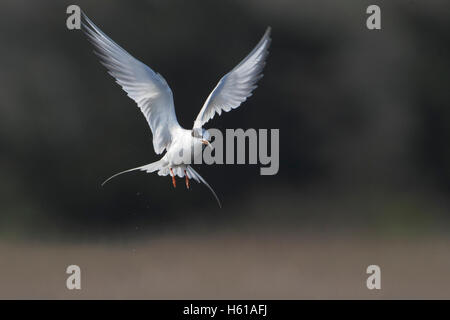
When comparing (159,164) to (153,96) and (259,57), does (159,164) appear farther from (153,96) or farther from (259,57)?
(259,57)

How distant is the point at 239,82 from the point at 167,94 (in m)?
0.36

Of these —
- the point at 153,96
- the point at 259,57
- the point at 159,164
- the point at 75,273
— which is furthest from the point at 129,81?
the point at 75,273

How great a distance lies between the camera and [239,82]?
3256 mm

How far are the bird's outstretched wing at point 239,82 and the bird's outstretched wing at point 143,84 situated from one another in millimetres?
181

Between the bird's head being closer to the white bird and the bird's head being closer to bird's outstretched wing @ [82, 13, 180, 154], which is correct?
the white bird

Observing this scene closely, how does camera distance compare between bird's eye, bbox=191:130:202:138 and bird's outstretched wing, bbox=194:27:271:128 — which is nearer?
bird's eye, bbox=191:130:202:138

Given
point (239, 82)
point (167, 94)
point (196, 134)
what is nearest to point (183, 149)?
point (196, 134)

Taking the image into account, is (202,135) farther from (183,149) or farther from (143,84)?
(143,84)

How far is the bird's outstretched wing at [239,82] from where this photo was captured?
320 centimetres

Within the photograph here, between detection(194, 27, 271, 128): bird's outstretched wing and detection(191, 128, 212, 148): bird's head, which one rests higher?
detection(194, 27, 271, 128): bird's outstretched wing

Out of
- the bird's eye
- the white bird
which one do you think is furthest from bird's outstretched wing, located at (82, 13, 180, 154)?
the bird's eye

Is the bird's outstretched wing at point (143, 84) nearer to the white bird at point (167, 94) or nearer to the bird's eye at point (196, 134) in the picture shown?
the white bird at point (167, 94)

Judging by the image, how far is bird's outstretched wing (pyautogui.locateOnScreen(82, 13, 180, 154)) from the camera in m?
3.07

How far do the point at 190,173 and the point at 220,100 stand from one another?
1.17 ft
